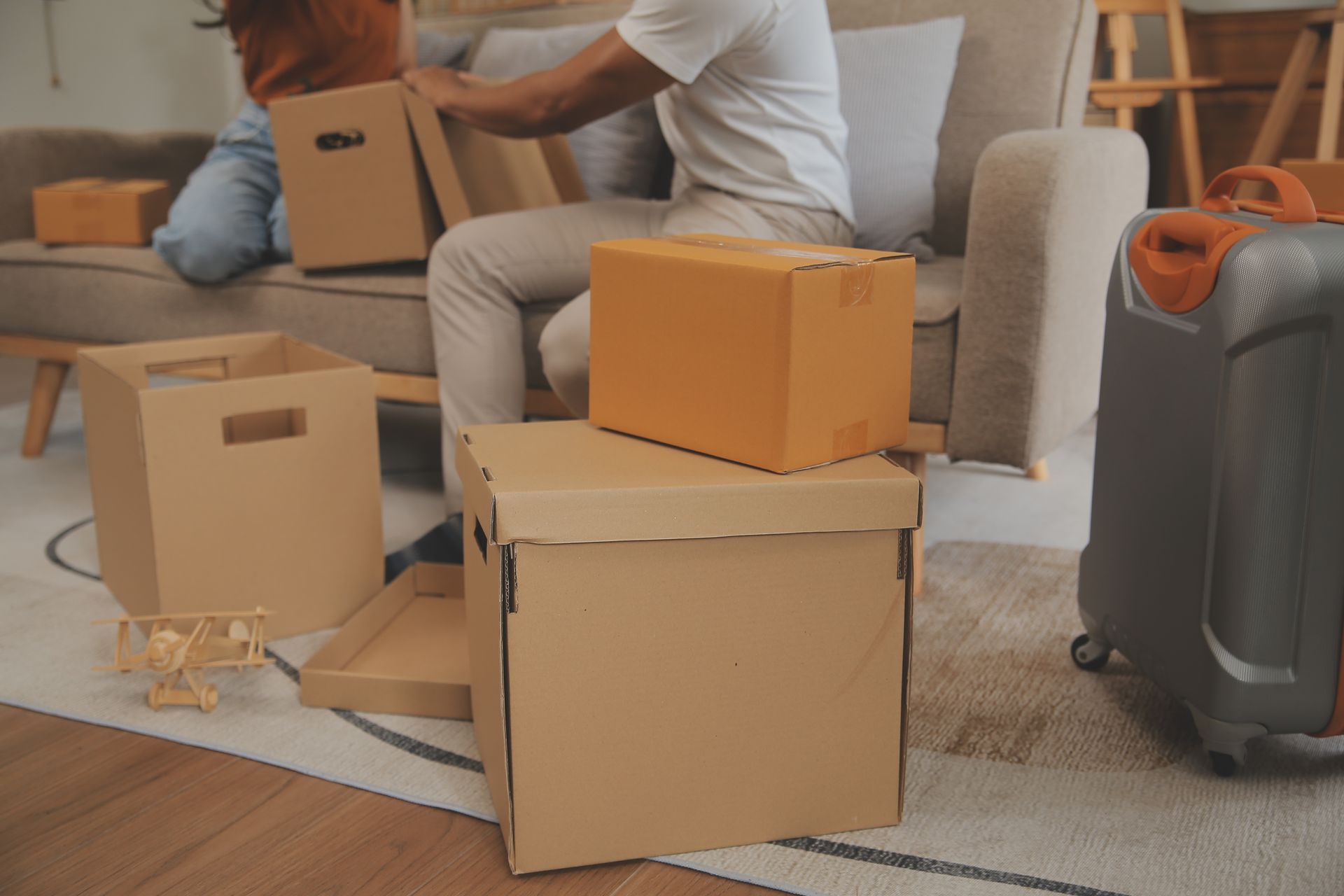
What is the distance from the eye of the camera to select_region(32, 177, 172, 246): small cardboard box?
212 centimetres

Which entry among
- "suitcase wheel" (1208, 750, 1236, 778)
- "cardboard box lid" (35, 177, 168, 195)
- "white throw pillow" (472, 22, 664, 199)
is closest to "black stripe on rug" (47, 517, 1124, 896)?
"suitcase wheel" (1208, 750, 1236, 778)

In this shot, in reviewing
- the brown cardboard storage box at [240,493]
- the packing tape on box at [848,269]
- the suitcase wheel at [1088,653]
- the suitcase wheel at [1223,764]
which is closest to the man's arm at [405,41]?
the brown cardboard storage box at [240,493]

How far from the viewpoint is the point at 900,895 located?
909 mm

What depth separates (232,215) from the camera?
6.39 feet

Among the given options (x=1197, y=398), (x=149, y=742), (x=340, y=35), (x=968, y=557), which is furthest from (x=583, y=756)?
(x=340, y=35)

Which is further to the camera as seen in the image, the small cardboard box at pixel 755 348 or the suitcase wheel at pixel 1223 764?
the suitcase wheel at pixel 1223 764

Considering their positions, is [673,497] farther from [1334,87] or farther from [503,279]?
[1334,87]

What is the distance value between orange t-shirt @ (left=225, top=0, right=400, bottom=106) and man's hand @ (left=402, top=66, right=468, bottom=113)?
31 centimetres

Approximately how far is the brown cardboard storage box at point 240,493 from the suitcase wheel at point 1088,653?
85 centimetres

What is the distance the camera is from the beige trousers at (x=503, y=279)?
1635 mm

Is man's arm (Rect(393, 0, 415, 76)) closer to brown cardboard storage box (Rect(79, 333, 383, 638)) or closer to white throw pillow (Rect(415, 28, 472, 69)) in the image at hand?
white throw pillow (Rect(415, 28, 472, 69))

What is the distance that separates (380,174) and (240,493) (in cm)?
64

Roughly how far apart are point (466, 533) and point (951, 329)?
2.31 feet

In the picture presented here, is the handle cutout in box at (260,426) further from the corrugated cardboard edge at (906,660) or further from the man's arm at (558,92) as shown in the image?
the corrugated cardboard edge at (906,660)
